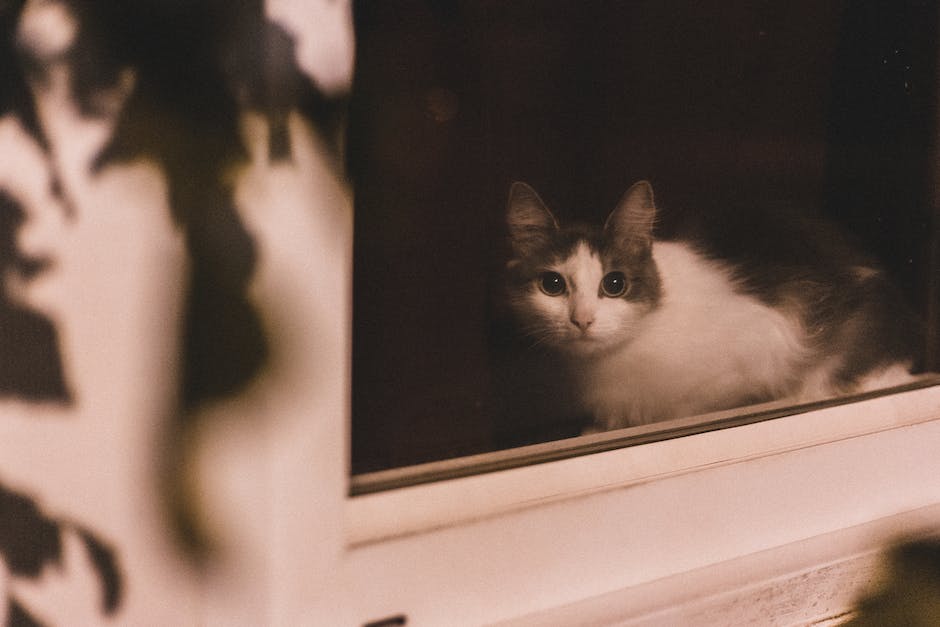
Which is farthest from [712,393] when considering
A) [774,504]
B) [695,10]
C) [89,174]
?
[89,174]

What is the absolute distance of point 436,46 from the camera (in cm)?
90

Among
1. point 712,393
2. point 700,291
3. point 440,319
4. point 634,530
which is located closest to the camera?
point 634,530

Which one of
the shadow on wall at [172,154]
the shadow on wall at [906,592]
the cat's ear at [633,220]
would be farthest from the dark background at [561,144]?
the shadow on wall at [906,592]

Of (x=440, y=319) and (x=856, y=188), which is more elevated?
(x=856, y=188)

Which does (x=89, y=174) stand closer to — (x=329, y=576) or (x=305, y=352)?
(x=305, y=352)

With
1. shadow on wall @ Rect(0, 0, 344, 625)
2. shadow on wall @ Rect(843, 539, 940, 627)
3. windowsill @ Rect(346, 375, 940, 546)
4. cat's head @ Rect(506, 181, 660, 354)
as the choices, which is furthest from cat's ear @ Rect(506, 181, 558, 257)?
shadow on wall @ Rect(843, 539, 940, 627)

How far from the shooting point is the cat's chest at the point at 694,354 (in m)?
1.04

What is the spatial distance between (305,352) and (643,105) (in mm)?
747

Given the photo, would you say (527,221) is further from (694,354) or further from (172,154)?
(172,154)

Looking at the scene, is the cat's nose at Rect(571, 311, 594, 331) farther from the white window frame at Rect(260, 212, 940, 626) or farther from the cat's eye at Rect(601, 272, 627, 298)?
the white window frame at Rect(260, 212, 940, 626)

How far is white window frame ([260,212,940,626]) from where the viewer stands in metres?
0.64

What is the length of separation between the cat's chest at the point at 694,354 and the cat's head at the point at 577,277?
0.17 ft

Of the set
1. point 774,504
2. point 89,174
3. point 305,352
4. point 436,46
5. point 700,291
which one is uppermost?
point 436,46

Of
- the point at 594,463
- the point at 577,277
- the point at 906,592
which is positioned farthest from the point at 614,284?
the point at 906,592
